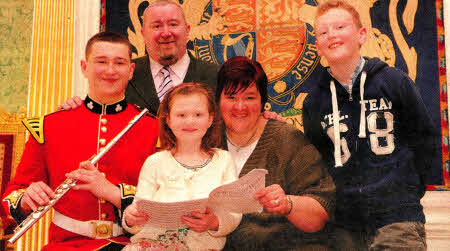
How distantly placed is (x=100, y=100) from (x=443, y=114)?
7.67 feet

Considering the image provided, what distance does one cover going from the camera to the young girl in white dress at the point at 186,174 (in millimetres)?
1909

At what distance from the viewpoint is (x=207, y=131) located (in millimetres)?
2145

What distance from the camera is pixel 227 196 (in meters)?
1.77

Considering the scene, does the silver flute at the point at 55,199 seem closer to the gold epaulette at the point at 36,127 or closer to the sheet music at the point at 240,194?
the gold epaulette at the point at 36,127

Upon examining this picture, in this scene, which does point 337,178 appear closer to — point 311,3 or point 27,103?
point 311,3

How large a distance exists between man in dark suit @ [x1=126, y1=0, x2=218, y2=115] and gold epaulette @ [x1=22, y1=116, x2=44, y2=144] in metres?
0.70

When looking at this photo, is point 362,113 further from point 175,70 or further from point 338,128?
point 175,70

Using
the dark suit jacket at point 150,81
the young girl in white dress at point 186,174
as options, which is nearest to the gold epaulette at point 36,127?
the young girl in white dress at point 186,174

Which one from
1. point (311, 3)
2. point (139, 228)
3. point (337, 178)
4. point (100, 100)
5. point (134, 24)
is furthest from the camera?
point (134, 24)

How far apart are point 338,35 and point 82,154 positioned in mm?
1478

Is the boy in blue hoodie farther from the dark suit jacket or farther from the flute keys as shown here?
the flute keys

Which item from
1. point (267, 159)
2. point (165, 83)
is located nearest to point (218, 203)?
point (267, 159)

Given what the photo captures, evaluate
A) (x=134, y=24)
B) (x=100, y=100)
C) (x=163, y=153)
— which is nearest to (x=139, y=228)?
(x=163, y=153)

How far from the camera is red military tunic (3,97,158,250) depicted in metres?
2.13
